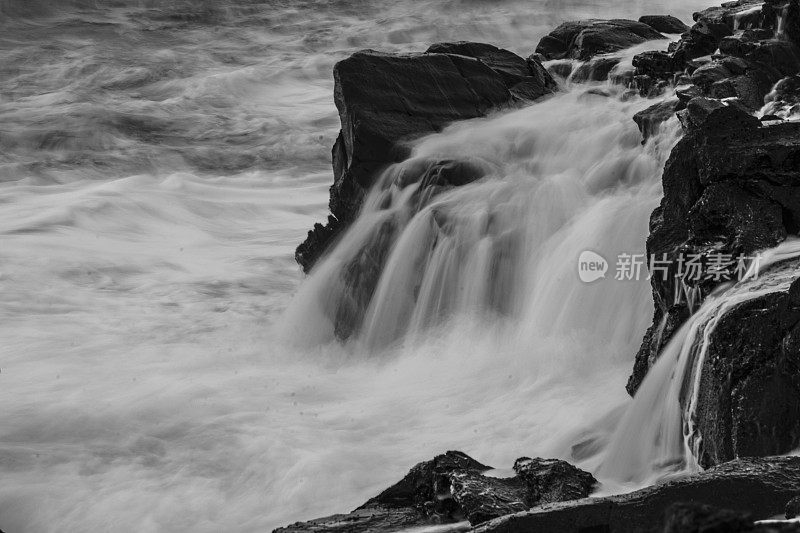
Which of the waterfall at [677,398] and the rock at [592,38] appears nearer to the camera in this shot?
the waterfall at [677,398]

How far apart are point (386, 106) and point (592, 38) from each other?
14.1ft

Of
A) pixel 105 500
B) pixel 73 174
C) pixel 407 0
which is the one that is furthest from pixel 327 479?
pixel 407 0

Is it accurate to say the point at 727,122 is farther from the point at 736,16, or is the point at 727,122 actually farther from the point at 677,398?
the point at 736,16

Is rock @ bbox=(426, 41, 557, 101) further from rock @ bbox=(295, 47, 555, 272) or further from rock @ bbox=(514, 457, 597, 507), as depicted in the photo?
rock @ bbox=(514, 457, 597, 507)

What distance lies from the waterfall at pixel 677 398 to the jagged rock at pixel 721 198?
0.19 metres

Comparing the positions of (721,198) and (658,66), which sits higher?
(658,66)

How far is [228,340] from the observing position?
36.8ft

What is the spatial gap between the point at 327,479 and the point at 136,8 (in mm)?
26424

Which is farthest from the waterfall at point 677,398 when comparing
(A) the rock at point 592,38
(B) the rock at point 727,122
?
(A) the rock at point 592,38

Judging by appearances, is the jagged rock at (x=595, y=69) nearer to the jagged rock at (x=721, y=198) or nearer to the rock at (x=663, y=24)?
the rock at (x=663, y=24)

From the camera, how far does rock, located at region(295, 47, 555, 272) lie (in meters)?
12.0

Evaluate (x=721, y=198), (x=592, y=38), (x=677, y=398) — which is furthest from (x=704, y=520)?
(x=592, y=38)

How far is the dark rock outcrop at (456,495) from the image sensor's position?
505 centimetres

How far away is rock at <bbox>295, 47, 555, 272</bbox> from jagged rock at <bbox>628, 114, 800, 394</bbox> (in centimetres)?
500
